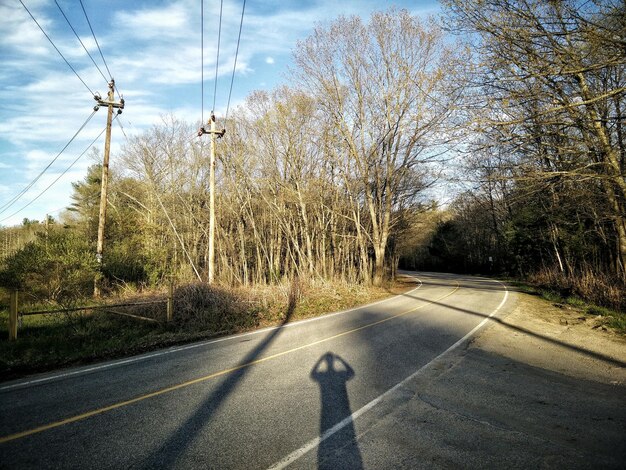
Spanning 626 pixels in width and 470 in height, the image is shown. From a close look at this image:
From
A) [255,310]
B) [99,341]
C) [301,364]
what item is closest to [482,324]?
[301,364]

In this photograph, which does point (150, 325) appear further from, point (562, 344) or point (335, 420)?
point (562, 344)

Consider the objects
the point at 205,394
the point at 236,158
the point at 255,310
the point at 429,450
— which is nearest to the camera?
the point at 429,450

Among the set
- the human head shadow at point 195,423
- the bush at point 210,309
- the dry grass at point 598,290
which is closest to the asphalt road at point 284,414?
the human head shadow at point 195,423

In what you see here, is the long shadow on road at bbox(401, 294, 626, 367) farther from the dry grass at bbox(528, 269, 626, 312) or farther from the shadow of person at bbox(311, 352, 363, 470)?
the shadow of person at bbox(311, 352, 363, 470)

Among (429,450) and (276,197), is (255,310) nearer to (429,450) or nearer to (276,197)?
(429,450)

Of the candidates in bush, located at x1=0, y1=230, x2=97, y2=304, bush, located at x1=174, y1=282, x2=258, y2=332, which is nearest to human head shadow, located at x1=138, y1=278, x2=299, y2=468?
bush, located at x1=174, y1=282, x2=258, y2=332

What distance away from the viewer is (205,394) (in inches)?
182

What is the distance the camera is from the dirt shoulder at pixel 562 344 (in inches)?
222

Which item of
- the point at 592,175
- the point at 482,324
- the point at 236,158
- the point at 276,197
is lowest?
the point at 482,324

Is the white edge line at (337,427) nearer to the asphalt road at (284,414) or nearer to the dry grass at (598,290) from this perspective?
the asphalt road at (284,414)

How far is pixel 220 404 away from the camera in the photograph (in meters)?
4.28

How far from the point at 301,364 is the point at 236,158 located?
18400 mm

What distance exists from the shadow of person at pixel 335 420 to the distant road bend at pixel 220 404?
15 millimetres

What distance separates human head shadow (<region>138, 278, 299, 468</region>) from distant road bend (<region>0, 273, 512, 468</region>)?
14mm
